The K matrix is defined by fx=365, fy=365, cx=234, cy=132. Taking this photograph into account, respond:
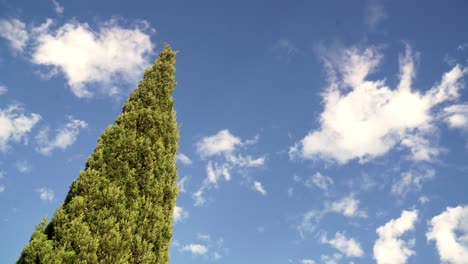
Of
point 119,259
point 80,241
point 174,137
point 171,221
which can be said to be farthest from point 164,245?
point 174,137

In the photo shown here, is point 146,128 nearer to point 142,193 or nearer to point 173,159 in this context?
point 173,159

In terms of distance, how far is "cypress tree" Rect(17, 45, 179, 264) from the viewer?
1077cm

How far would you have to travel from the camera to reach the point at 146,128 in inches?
559

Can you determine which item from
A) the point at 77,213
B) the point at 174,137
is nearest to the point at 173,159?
the point at 174,137

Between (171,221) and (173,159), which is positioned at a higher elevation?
(173,159)

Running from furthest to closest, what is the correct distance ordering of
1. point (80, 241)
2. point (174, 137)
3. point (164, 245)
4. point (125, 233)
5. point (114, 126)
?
point (174, 137) → point (114, 126) → point (164, 245) → point (125, 233) → point (80, 241)

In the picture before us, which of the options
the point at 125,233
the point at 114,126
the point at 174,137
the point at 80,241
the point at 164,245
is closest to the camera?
the point at 80,241

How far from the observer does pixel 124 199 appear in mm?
12148

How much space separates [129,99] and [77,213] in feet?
18.5

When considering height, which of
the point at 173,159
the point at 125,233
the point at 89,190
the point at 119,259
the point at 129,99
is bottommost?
the point at 119,259

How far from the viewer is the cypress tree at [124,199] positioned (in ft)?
35.3

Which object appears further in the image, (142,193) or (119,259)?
(142,193)

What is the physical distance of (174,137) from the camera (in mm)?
15055

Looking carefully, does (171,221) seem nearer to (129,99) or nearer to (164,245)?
(164,245)
